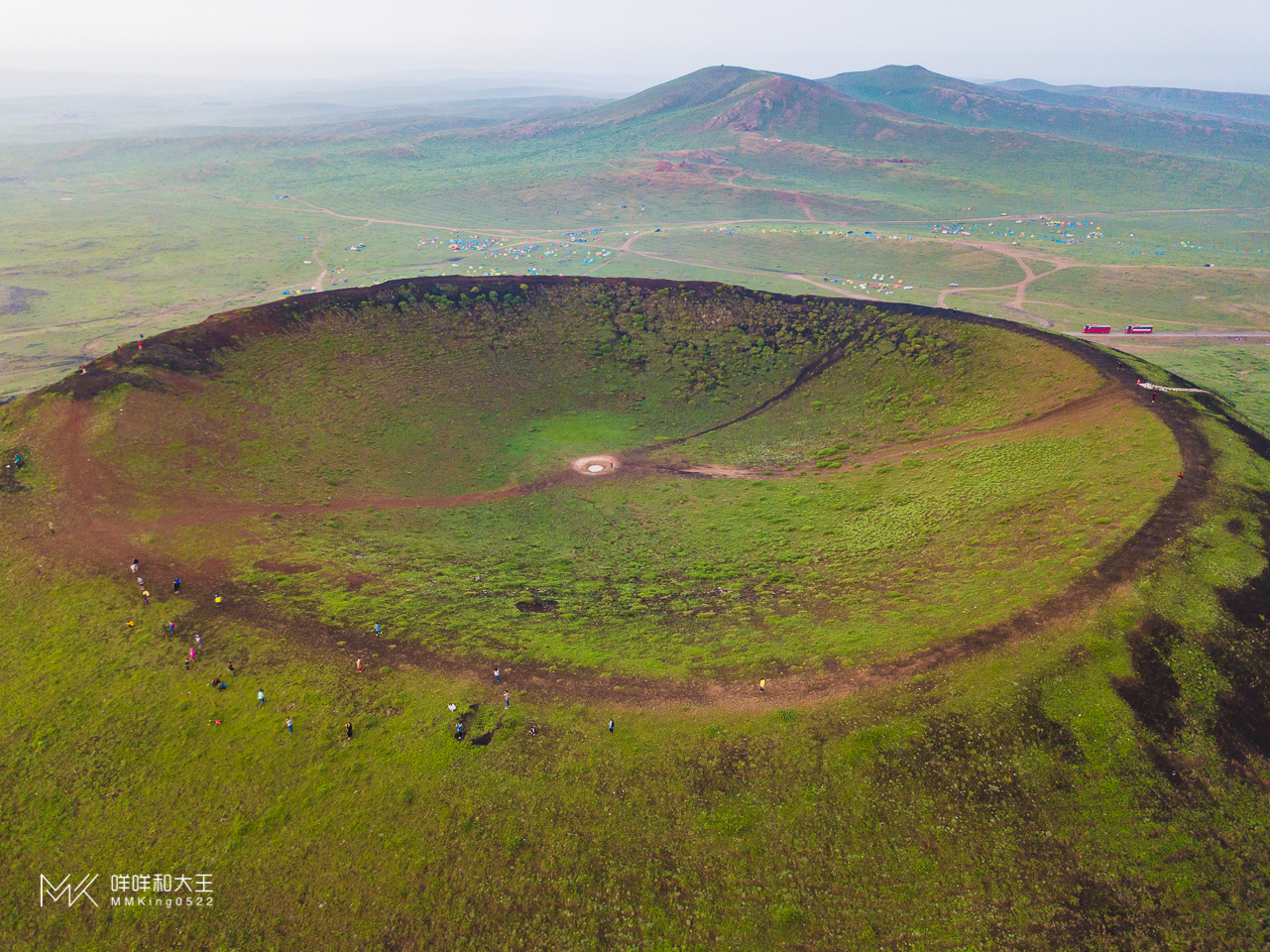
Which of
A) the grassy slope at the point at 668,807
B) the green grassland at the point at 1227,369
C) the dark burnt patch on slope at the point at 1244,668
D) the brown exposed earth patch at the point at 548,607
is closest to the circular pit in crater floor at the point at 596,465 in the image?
the brown exposed earth patch at the point at 548,607

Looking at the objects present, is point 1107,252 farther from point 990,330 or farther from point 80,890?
point 80,890

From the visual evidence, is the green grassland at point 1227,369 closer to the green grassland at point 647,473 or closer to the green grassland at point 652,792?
the green grassland at point 647,473

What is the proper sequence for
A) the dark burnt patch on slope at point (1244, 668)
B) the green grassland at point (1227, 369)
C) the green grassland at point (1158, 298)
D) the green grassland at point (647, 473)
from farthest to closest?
the green grassland at point (1158, 298), the green grassland at point (1227, 369), the green grassland at point (647, 473), the dark burnt patch on slope at point (1244, 668)

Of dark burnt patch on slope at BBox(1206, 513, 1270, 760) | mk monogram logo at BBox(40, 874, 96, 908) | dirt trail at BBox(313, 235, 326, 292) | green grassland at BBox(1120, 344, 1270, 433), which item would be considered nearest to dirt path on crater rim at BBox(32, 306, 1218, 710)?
dark burnt patch on slope at BBox(1206, 513, 1270, 760)

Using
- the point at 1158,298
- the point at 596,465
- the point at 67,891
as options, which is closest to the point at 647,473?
the point at 596,465

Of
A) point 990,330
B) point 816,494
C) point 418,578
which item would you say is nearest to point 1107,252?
point 990,330

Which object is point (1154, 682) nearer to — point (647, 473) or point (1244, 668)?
A: point (1244, 668)
